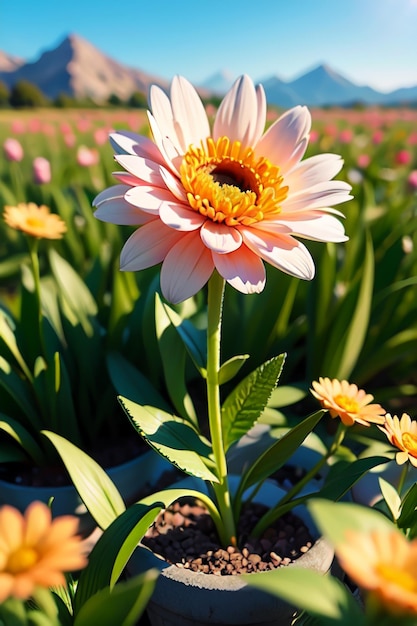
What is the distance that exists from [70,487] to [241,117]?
0.64 m

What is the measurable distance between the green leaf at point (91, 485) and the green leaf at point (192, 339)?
0.20m

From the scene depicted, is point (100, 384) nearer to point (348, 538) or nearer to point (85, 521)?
point (85, 521)

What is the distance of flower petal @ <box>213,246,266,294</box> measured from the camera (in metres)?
0.51

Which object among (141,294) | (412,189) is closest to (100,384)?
(141,294)

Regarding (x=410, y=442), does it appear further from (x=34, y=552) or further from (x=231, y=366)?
(x=34, y=552)

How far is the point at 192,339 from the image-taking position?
0.80m

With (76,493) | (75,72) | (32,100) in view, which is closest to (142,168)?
(76,493)

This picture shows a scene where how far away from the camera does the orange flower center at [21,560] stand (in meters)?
0.31

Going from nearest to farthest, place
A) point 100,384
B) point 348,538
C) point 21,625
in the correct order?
1. point 348,538
2. point 21,625
3. point 100,384

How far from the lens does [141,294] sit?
1.15m

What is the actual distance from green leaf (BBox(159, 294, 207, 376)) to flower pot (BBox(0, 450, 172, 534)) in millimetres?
294

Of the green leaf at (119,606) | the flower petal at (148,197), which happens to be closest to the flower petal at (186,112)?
the flower petal at (148,197)

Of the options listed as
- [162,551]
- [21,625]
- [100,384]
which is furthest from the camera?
[100,384]

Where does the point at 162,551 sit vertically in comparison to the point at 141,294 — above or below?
below
